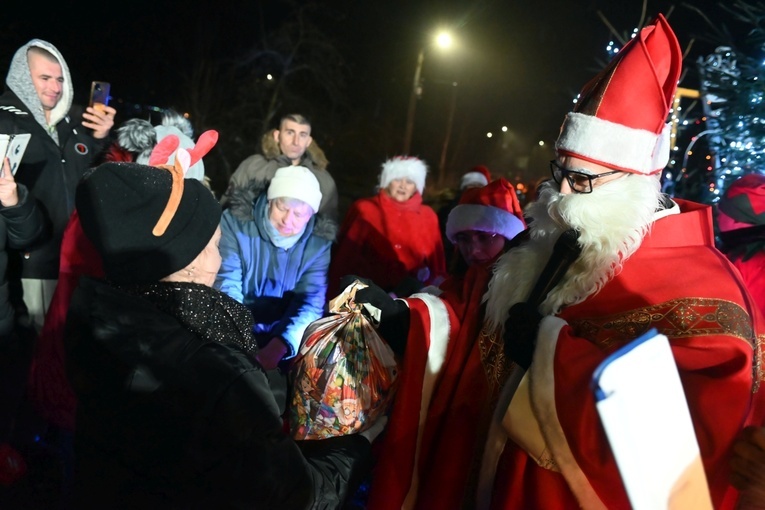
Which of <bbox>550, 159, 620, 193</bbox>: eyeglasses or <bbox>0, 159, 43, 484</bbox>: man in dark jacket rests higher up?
<bbox>550, 159, 620, 193</bbox>: eyeglasses

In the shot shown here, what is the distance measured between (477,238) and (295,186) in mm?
1358

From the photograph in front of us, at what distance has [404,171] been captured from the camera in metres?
5.66

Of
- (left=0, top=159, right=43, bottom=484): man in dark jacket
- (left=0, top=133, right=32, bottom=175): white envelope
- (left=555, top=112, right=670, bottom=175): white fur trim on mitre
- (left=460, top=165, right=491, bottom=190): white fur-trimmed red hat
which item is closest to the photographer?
(left=555, top=112, right=670, bottom=175): white fur trim on mitre

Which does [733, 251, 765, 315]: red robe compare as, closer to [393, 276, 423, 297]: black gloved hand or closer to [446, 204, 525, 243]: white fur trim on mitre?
[446, 204, 525, 243]: white fur trim on mitre

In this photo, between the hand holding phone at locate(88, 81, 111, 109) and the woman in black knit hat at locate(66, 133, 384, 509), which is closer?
the woman in black knit hat at locate(66, 133, 384, 509)

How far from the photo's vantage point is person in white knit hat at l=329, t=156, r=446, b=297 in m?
5.12

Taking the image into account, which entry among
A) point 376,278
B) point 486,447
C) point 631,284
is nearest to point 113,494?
point 486,447

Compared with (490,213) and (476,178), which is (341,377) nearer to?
(490,213)

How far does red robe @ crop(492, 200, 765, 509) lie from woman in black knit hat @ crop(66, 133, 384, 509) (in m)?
0.81

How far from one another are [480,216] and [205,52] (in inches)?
571

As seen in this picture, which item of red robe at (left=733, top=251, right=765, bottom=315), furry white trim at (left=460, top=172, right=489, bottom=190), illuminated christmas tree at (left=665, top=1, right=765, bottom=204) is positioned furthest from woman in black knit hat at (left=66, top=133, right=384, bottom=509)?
furry white trim at (left=460, top=172, right=489, bottom=190)

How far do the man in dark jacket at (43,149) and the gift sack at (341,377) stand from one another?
2.27 meters

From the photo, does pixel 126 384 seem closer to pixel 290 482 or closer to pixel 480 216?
pixel 290 482

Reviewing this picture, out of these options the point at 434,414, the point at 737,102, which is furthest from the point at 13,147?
the point at 737,102
